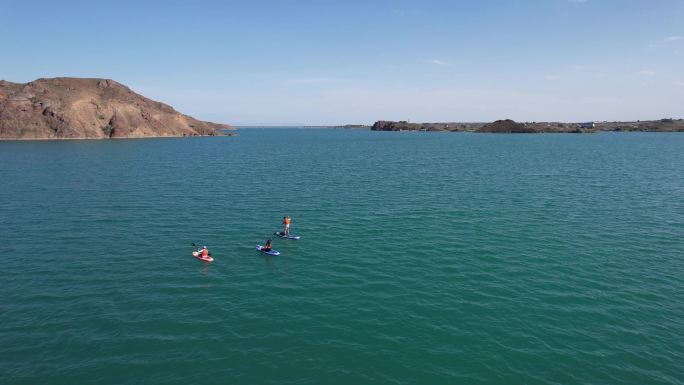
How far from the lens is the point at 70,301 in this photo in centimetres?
2961

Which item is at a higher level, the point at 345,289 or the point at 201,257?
the point at 201,257

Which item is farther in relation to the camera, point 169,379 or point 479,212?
point 479,212

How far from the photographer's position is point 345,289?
31844 mm

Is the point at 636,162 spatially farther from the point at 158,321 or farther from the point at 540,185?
the point at 158,321

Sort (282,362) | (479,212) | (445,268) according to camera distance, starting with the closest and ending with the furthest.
A: (282,362) < (445,268) < (479,212)

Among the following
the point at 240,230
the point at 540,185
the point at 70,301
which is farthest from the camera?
the point at 540,185

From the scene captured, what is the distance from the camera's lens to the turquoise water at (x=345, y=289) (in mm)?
22500

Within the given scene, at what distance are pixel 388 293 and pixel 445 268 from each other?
25.4 feet

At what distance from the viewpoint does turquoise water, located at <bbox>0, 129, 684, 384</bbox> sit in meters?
22.5

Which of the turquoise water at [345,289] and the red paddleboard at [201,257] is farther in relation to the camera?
the red paddleboard at [201,257]

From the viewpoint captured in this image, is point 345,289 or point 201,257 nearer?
point 345,289

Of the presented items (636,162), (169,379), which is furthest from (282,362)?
(636,162)

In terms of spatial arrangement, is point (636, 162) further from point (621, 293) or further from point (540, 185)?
point (621, 293)

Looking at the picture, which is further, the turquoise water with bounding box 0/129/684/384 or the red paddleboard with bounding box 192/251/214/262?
the red paddleboard with bounding box 192/251/214/262
